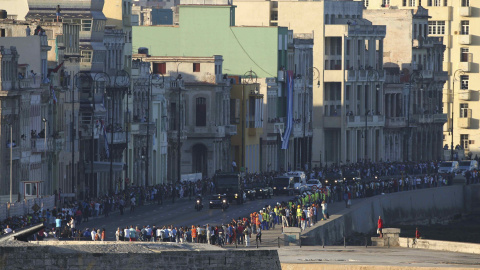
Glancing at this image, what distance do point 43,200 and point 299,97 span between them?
263 ft

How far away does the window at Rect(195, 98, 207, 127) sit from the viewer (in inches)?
5851

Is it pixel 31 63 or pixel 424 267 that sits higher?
pixel 31 63

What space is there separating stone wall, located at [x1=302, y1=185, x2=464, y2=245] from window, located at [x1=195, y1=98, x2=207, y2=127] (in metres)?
18.5

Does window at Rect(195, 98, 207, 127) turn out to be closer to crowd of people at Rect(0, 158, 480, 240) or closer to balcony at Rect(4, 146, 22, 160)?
crowd of people at Rect(0, 158, 480, 240)

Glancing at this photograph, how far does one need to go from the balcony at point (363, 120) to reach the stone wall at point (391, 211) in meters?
29.7

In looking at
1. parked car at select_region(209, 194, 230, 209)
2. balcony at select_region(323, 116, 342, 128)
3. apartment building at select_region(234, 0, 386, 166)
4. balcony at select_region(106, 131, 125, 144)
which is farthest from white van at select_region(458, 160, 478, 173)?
parked car at select_region(209, 194, 230, 209)

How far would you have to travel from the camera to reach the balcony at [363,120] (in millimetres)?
183000

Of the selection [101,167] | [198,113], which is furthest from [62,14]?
[198,113]

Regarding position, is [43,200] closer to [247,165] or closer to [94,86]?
[94,86]

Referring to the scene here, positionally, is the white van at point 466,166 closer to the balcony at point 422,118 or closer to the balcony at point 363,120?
the balcony at point 363,120

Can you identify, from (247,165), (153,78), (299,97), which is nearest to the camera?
(153,78)

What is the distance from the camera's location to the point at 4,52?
9819 centimetres

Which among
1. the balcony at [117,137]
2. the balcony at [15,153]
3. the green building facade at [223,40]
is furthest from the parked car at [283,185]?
the green building facade at [223,40]

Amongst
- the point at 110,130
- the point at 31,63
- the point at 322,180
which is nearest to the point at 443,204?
the point at 322,180
